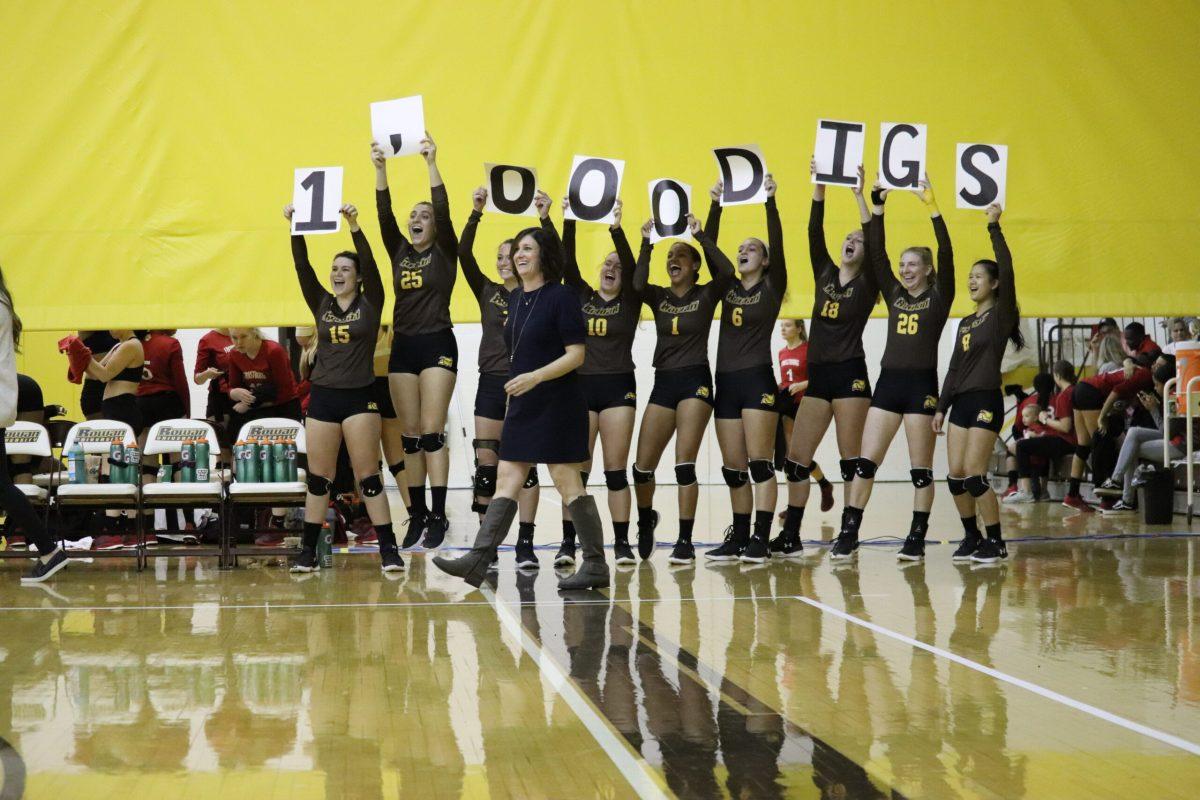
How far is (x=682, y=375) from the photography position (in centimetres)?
725

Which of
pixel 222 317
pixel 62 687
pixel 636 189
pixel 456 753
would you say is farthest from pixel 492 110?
pixel 456 753

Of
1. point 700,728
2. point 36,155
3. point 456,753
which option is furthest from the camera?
point 36,155

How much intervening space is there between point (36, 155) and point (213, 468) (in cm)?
221

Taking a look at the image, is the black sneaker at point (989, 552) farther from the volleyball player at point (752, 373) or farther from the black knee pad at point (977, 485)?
the volleyball player at point (752, 373)

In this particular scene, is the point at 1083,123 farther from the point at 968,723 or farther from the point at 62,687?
the point at 62,687

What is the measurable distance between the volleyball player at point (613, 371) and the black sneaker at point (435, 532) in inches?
28.6

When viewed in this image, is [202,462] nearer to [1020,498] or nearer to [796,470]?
[796,470]

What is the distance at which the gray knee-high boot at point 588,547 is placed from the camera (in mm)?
6004

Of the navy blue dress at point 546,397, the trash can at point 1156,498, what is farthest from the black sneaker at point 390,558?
the trash can at point 1156,498

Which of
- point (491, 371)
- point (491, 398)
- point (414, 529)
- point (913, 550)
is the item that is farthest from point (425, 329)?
point (913, 550)

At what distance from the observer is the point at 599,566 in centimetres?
611

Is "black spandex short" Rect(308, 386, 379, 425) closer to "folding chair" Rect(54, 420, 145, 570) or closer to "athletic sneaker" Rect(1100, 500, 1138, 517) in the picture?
"folding chair" Rect(54, 420, 145, 570)

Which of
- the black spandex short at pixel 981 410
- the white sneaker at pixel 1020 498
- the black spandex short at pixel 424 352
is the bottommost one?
the white sneaker at pixel 1020 498

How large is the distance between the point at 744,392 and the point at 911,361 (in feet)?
3.17
